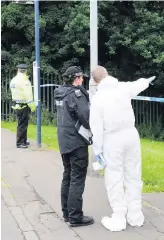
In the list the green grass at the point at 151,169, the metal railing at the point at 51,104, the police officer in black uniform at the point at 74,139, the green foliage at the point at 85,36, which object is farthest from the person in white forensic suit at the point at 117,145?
the green foliage at the point at 85,36

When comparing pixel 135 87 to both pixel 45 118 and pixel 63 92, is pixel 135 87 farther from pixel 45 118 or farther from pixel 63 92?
pixel 45 118

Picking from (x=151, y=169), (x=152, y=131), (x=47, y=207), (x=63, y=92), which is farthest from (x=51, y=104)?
(x=63, y=92)

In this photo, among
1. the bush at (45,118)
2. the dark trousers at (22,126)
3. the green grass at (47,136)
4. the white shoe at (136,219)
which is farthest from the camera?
the bush at (45,118)

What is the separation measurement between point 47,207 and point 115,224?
1296mm

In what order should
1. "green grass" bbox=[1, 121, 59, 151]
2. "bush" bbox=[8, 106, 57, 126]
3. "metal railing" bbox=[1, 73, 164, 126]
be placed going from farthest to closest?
"metal railing" bbox=[1, 73, 164, 126] < "bush" bbox=[8, 106, 57, 126] < "green grass" bbox=[1, 121, 59, 151]

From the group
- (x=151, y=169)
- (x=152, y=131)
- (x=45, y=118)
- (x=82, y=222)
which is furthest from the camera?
(x=152, y=131)

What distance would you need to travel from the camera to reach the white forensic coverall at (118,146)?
563 cm

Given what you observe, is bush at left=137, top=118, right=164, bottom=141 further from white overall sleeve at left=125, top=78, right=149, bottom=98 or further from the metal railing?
white overall sleeve at left=125, top=78, right=149, bottom=98

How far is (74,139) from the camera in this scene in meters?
5.81

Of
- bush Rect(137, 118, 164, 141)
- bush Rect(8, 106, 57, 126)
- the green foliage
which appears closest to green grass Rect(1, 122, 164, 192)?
bush Rect(8, 106, 57, 126)

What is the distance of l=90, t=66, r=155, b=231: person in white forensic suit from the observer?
5.63 m

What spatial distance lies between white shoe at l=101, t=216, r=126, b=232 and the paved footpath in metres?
0.07

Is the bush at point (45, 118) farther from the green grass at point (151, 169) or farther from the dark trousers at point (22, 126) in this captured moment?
the dark trousers at point (22, 126)

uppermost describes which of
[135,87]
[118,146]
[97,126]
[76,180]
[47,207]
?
[135,87]
